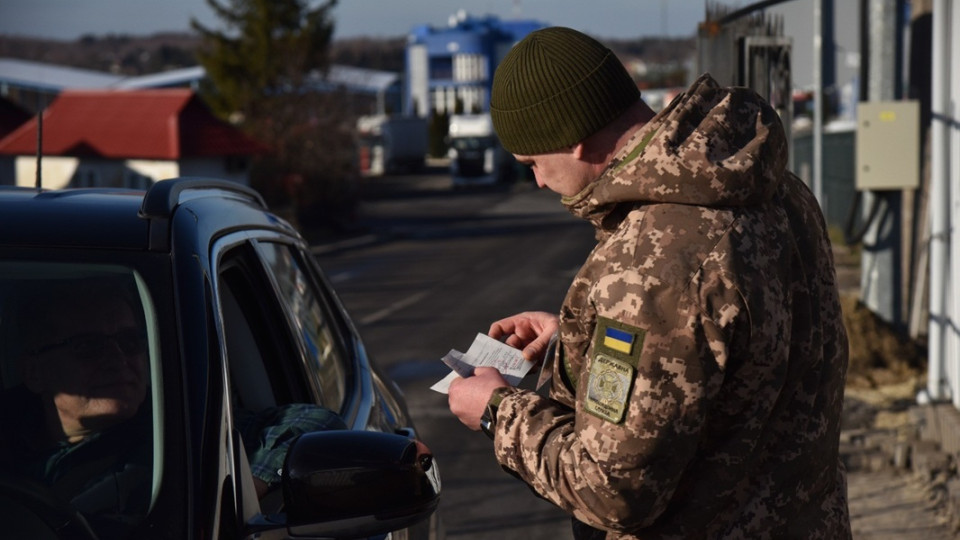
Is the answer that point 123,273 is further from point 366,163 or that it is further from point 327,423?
point 366,163

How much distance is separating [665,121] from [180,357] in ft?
3.14

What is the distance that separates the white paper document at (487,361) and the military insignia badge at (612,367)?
413 mm

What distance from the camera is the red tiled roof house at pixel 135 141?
84.8 ft

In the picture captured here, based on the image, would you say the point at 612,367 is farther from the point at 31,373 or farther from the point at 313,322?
the point at 313,322

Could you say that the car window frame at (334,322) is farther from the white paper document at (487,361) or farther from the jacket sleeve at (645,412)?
the jacket sleeve at (645,412)

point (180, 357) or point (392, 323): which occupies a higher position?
point (180, 357)

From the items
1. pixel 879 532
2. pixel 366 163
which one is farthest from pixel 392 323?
pixel 366 163

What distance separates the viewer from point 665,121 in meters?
2.26

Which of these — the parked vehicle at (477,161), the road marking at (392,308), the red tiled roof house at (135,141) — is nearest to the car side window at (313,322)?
the road marking at (392,308)

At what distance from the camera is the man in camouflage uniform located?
2.13 meters

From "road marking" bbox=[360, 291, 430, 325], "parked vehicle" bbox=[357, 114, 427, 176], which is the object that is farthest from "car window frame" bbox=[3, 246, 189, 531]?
"parked vehicle" bbox=[357, 114, 427, 176]

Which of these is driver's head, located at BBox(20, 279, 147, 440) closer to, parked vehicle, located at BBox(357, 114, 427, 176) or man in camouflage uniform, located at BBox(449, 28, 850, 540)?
man in camouflage uniform, located at BBox(449, 28, 850, 540)

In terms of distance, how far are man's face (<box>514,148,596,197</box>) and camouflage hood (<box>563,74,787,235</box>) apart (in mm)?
34

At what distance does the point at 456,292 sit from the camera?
17.9 meters
